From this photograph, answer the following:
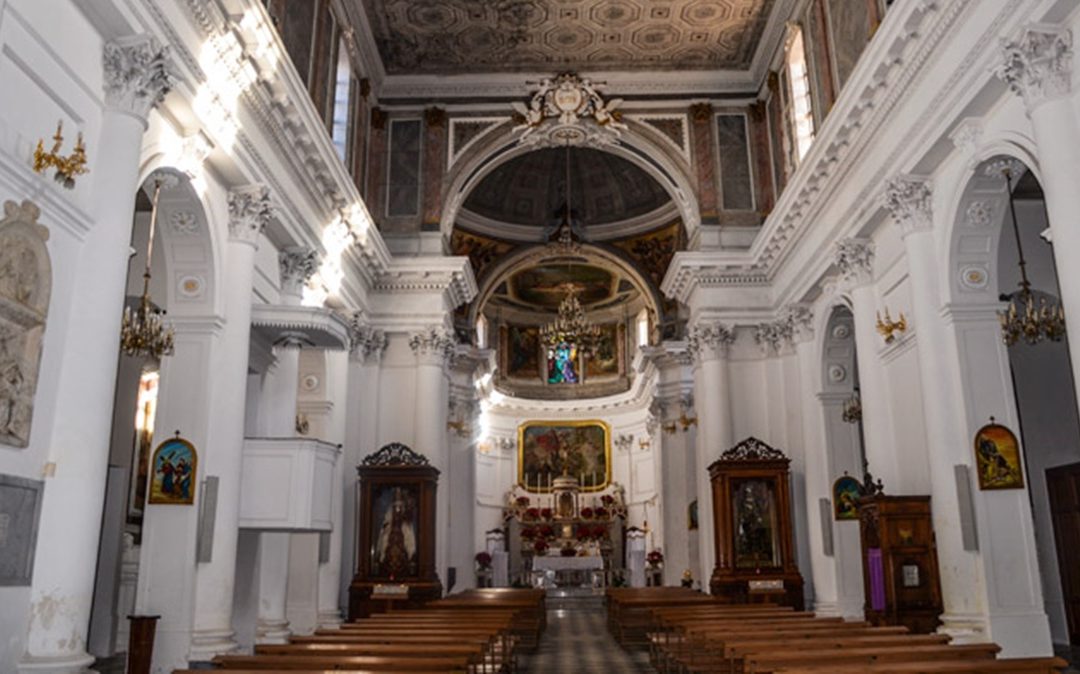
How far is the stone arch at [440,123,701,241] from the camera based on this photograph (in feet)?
57.5

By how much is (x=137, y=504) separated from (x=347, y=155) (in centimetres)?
654

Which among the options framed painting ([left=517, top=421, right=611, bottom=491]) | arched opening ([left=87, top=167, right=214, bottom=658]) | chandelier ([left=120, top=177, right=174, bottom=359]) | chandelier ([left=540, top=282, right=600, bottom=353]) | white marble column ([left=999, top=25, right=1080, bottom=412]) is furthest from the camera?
framed painting ([left=517, top=421, right=611, bottom=491])

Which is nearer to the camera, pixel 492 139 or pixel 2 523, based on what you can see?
pixel 2 523

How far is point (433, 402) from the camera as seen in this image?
54.3 feet

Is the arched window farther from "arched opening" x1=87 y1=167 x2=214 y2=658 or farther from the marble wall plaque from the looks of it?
the marble wall plaque

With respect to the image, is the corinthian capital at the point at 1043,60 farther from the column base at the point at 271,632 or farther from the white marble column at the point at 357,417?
the white marble column at the point at 357,417

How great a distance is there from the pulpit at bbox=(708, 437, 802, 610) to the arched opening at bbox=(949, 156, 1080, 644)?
148 inches

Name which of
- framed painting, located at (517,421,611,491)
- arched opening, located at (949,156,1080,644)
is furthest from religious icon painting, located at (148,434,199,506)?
framed painting, located at (517,421,611,491)

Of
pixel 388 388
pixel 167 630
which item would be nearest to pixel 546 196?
pixel 388 388

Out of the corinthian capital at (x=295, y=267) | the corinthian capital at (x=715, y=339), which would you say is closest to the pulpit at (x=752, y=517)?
the corinthian capital at (x=715, y=339)

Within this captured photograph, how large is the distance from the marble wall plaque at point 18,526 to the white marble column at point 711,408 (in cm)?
1206

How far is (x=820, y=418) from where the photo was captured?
14484mm

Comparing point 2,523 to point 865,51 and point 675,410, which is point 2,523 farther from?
point 675,410

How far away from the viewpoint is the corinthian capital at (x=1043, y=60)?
7340 mm
